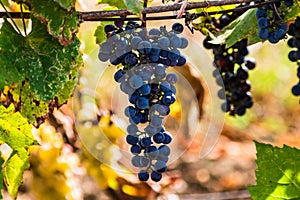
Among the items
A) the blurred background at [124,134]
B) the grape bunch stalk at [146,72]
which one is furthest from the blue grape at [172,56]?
the blurred background at [124,134]

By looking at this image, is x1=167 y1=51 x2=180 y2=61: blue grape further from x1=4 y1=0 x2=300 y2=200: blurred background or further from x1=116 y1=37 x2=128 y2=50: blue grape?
x1=4 y1=0 x2=300 y2=200: blurred background

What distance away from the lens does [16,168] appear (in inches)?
41.3

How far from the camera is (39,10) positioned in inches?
34.2

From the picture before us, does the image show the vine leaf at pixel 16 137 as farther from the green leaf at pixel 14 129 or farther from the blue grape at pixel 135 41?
the blue grape at pixel 135 41

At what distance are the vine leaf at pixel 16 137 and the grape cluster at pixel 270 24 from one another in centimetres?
50

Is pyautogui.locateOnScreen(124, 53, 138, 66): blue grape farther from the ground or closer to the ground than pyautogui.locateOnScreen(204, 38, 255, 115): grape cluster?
closer to the ground

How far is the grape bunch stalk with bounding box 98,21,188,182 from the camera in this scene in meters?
1.00

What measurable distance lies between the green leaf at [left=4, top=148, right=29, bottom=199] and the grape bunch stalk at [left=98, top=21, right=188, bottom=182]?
0.19m

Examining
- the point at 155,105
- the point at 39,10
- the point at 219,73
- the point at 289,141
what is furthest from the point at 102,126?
the point at 289,141

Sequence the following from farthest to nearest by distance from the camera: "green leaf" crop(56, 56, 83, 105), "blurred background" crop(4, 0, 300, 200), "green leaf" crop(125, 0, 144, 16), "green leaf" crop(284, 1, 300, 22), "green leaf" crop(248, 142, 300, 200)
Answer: "blurred background" crop(4, 0, 300, 200) < "green leaf" crop(284, 1, 300, 22) < "green leaf" crop(248, 142, 300, 200) < "green leaf" crop(56, 56, 83, 105) < "green leaf" crop(125, 0, 144, 16)

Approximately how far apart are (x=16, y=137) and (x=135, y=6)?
1.10ft

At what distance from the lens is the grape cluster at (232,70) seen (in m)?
1.43

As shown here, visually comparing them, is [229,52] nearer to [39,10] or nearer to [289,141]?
[39,10]

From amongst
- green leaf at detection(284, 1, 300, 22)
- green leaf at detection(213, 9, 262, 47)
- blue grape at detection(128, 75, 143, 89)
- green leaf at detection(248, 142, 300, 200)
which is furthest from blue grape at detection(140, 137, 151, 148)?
green leaf at detection(284, 1, 300, 22)
